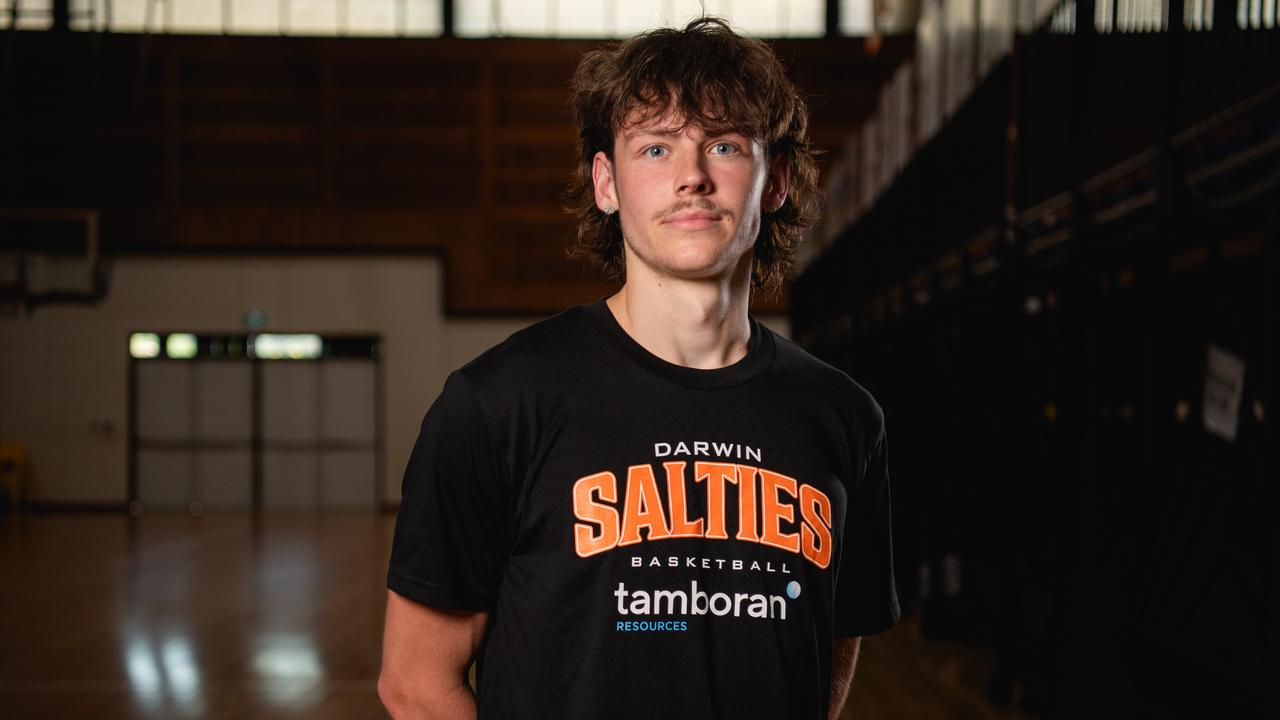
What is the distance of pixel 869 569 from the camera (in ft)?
5.57

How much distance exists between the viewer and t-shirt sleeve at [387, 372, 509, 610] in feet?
4.62

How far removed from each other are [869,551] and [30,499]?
17439 millimetres

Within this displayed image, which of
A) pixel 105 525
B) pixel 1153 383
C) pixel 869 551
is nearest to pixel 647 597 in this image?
pixel 869 551

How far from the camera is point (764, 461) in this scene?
4.77ft

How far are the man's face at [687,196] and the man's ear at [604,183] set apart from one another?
0.09 m

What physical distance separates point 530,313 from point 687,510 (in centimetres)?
1481

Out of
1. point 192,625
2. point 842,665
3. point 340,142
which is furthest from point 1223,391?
point 340,142

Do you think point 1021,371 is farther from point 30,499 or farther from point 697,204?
point 30,499

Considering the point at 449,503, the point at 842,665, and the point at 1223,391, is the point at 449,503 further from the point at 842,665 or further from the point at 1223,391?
the point at 1223,391

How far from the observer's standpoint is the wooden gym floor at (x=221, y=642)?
5.08 meters

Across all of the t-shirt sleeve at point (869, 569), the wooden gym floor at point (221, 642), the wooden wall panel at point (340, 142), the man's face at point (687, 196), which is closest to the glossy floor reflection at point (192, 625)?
the wooden gym floor at point (221, 642)

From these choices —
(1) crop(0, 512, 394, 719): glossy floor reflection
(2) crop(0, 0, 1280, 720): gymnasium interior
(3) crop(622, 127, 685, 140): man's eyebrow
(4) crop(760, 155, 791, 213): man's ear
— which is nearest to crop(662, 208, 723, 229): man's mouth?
(3) crop(622, 127, 685, 140): man's eyebrow

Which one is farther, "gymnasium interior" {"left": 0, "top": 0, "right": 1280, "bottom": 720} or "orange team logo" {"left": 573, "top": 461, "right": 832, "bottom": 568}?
"gymnasium interior" {"left": 0, "top": 0, "right": 1280, "bottom": 720}

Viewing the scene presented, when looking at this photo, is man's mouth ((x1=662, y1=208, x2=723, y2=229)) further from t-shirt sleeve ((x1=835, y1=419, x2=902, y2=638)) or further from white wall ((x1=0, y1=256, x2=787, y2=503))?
white wall ((x1=0, y1=256, x2=787, y2=503))
